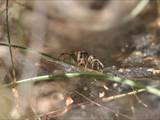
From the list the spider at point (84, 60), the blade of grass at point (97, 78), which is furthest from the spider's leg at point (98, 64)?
the blade of grass at point (97, 78)

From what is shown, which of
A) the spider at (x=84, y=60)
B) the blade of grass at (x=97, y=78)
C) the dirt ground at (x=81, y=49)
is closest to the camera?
the blade of grass at (x=97, y=78)

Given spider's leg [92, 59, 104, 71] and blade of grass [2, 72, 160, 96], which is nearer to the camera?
blade of grass [2, 72, 160, 96]

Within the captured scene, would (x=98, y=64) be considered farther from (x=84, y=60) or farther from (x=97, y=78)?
(x=97, y=78)

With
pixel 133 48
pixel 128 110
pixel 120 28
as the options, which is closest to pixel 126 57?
pixel 133 48

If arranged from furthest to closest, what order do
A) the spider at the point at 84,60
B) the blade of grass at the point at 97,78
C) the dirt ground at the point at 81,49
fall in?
the spider at the point at 84,60 → the dirt ground at the point at 81,49 → the blade of grass at the point at 97,78

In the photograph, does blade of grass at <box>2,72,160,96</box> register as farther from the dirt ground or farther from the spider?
the spider

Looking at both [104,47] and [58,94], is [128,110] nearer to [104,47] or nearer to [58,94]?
[58,94]

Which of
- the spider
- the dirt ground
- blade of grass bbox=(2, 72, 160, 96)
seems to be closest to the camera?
blade of grass bbox=(2, 72, 160, 96)

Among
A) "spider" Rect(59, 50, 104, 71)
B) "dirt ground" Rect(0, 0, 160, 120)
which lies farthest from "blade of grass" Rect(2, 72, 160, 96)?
"spider" Rect(59, 50, 104, 71)

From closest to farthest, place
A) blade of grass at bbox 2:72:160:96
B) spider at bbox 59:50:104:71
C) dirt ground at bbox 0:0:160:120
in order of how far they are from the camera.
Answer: blade of grass at bbox 2:72:160:96 < dirt ground at bbox 0:0:160:120 < spider at bbox 59:50:104:71

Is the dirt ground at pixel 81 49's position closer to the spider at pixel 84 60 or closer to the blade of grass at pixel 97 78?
the spider at pixel 84 60

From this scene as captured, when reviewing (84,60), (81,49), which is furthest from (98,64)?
(81,49)
